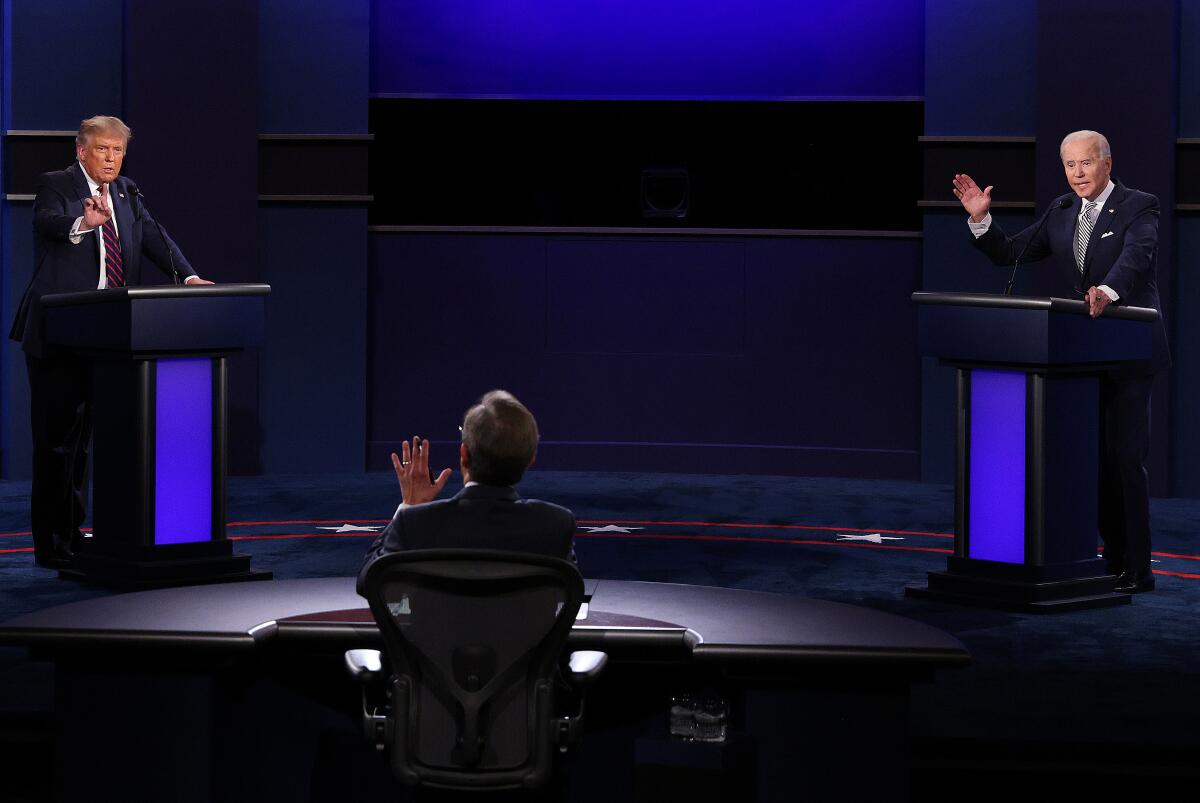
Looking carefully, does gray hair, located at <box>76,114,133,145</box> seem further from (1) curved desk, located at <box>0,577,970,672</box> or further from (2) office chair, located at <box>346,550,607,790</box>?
(2) office chair, located at <box>346,550,607,790</box>

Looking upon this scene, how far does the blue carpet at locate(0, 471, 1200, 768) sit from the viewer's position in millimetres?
4102

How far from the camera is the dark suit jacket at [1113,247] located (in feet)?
18.4

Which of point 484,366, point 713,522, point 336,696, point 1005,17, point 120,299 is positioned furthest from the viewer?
point 484,366

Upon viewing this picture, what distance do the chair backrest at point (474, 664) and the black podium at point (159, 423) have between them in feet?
9.26

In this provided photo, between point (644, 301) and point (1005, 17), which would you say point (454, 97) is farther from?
point (1005, 17)

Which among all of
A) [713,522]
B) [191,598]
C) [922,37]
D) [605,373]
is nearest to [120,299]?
[191,598]

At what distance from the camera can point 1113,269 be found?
561 centimetres

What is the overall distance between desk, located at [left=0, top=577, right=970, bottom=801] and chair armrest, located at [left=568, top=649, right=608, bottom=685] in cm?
21

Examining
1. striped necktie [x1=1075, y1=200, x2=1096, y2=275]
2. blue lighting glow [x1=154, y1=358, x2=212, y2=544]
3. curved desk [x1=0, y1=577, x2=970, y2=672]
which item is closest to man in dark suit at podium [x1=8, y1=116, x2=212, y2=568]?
blue lighting glow [x1=154, y1=358, x2=212, y2=544]

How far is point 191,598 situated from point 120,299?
1.92 m

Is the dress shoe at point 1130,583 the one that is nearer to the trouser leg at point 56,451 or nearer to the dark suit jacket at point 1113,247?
the dark suit jacket at point 1113,247

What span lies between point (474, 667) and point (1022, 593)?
2.96 m

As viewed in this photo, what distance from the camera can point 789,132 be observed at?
29.0 feet

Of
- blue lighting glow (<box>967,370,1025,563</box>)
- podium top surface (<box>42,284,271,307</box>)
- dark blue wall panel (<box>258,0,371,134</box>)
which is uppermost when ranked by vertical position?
dark blue wall panel (<box>258,0,371,134</box>)
